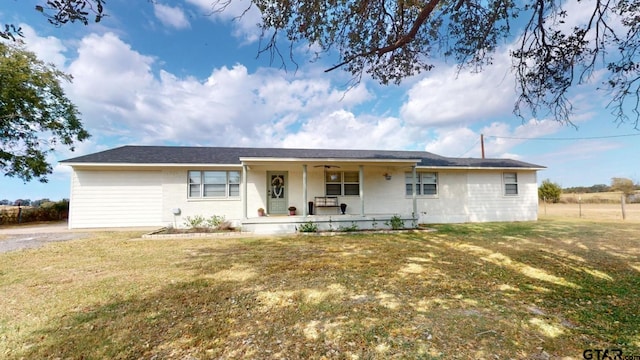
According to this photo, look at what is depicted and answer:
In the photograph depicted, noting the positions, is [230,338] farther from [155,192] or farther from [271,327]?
[155,192]

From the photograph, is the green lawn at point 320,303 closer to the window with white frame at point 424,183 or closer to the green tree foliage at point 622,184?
the window with white frame at point 424,183

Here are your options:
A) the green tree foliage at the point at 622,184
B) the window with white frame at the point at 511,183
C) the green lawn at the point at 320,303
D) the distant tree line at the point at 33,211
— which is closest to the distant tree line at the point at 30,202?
the distant tree line at the point at 33,211

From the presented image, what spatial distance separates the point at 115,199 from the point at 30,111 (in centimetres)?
1106

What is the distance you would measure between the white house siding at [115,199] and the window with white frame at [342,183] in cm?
744

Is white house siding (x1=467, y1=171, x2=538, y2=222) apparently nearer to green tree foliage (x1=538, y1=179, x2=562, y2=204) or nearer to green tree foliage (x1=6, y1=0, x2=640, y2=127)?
green tree foliage (x1=6, y1=0, x2=640, y2=127)

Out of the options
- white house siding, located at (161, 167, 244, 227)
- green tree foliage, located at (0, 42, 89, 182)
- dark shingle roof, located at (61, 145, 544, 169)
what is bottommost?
white house siding, located at (161, 167, 244, 227)

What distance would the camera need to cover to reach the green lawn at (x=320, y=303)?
2.50 m

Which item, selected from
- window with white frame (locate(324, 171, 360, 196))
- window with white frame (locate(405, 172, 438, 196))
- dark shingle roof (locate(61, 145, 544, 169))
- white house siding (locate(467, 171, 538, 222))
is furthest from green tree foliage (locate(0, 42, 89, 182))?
white house siding (locate(467, 171, 538, 222))

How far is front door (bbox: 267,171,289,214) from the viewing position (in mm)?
11836

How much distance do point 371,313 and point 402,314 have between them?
0.37 meters

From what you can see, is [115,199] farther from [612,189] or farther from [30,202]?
[612,189]

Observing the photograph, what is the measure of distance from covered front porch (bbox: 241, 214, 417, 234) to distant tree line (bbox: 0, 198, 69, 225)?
47.1 feet

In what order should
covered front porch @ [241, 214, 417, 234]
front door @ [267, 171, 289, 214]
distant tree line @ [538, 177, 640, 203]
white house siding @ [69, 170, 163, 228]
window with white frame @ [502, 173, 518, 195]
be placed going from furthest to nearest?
distant tree line @ [538, 177, 640, 203]
window with white frame @ [502, 173, 518, 195]
front door @ [267, 171, 289, 214]
white house siding @ [69, 170, 163, 228]
covered front porch @ [241, 214, 417, 234]

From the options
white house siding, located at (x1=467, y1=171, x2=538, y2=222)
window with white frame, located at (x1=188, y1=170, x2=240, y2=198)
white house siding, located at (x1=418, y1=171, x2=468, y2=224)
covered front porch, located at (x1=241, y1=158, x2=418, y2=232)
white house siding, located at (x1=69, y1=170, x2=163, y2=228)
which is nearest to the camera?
white house siding, located at (x1=69, y1=170, x2=163, y2=228)
